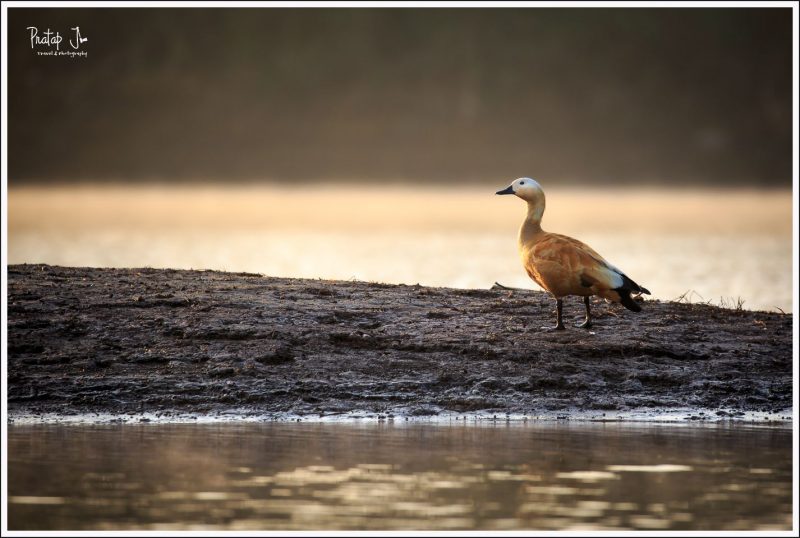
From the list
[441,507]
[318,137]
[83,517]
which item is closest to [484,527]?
[441,507]

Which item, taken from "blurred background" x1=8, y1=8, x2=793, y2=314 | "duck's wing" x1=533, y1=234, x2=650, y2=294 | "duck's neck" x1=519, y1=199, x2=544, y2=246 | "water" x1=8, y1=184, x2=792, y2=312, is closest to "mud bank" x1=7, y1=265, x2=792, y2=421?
"duck's wing" x1=533, y1=234, x2=650, y2=294

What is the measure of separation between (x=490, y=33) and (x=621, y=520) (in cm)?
12757

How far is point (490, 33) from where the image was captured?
134875 millimetres

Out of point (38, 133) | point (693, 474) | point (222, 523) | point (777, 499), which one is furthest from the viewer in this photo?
point (38, 133)

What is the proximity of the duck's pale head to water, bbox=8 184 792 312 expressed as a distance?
2.98 m

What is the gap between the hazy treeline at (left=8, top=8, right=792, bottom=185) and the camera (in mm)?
124250

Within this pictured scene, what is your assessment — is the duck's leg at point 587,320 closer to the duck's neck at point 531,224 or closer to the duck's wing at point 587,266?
the duck's wing at point 587,266

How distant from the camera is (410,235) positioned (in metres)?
55.2

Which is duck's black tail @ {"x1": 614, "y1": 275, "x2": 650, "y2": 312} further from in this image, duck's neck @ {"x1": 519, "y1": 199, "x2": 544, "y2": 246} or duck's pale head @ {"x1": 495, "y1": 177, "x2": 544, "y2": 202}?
duck's pale head @ {"x1": 495, "y1": 177, "x2": 544, "y2": 202}

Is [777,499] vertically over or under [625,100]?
under

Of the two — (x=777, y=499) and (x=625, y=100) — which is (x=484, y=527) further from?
(x=625, y=100)

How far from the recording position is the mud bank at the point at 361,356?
1320 cm

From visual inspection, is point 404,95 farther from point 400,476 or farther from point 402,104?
point 400,476

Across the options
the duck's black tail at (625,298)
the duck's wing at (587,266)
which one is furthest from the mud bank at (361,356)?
the duck's wing at (587,266)
